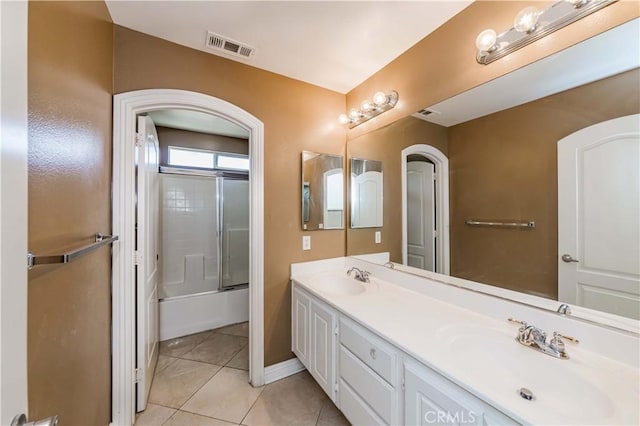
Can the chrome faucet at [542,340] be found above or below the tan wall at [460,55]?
below

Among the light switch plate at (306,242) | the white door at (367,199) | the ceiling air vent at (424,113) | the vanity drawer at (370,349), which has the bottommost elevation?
the vanity drawer at (370,349)

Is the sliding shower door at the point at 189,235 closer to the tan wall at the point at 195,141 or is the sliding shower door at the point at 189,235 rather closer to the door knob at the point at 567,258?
the tan wall at the point at 195,141

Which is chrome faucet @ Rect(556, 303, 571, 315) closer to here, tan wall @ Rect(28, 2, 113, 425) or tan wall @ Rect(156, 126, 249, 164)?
tan wall @ Rect(28, 2, 113, 425)

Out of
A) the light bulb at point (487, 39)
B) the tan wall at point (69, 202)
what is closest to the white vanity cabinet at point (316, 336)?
the tan wall at point (69, 202)

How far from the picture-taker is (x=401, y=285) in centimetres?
181

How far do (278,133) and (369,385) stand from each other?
185 cm

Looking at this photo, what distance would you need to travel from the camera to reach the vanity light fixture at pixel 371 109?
6.36 feet

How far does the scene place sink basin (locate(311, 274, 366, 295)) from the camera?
2.02 m

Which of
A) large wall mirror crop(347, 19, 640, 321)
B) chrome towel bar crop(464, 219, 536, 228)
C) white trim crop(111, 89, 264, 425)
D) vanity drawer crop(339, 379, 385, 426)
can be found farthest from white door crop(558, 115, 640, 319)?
white trim crop(111, 89, 264, 425)

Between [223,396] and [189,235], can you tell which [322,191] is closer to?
[223,396]

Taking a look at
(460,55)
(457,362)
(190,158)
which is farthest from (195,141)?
(457,362)

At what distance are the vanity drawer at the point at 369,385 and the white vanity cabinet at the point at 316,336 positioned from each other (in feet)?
0.42

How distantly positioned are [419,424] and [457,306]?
666mm

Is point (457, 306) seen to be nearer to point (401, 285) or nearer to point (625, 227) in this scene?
point (401, 285)
